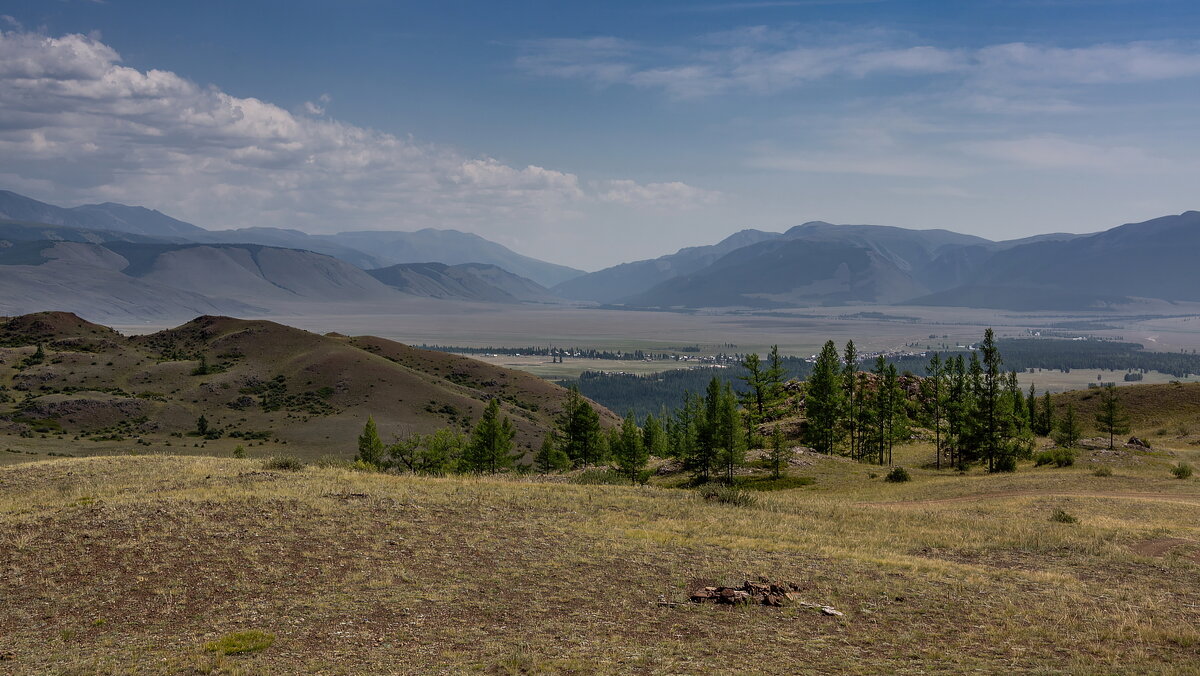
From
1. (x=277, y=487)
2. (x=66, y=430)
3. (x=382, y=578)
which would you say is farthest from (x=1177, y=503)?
(x=66, y=430)

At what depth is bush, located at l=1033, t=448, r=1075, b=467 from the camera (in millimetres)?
56281

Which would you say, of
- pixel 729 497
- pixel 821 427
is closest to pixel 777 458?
pixel 821 427

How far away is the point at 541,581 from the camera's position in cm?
2153

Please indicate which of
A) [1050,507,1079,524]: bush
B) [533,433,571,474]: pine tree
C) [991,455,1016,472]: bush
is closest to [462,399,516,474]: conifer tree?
[533,433,571,474]: pine tree

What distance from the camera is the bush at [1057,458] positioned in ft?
185

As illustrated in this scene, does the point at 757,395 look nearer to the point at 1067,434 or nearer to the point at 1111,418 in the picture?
the point at 1067,434

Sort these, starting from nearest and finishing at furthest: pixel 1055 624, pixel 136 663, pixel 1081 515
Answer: pixel 136 663, pixel 1055 624, pixel 1081 515

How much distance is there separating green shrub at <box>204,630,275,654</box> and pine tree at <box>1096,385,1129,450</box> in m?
70.1

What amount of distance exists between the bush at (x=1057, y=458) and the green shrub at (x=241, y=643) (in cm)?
6053

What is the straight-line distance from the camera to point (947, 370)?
71688 millimetres

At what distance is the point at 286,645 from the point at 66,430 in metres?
136

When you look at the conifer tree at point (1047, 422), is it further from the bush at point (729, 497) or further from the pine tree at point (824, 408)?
the bush at point (729, 497)

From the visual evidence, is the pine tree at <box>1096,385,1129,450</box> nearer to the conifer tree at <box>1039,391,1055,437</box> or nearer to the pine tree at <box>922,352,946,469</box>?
the conifer tree at <box>1039,391,1055,437</box>

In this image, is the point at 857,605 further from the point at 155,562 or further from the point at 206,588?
the point at 155,562
